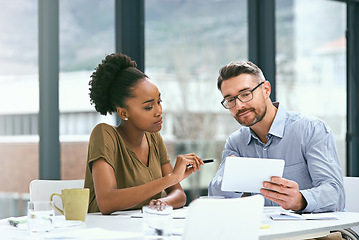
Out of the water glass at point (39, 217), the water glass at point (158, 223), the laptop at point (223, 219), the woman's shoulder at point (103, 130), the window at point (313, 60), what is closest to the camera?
the laptop at point (223, 219)

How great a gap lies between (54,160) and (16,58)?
27.4 inches

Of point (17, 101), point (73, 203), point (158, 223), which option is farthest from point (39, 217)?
point (17, 101)

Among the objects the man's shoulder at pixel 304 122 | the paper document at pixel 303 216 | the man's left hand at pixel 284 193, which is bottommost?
the paper document at pixel 303 216

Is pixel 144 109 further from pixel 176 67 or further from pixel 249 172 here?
pixel 176 67

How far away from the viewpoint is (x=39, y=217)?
1575 millimetres

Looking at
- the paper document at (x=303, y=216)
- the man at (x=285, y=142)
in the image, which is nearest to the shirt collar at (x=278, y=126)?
the man at (x=285, y=142)

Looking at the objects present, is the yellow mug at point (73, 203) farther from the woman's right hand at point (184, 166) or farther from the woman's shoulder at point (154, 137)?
the woman's shoulder at point (154, 137)

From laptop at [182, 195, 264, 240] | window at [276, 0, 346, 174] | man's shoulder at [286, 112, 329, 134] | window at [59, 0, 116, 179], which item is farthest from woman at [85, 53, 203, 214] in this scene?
window at [276, 0, 346, 174]

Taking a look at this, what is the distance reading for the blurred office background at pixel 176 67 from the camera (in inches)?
127

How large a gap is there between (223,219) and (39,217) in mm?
622

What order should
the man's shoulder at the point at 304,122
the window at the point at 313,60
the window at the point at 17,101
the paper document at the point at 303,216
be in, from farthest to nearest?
the window at the point at 313,60 < the window at the point at 17,101 < the man's shoulder at the point at 304,122 < the paper document at the point at 303,216

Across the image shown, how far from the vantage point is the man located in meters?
2.18

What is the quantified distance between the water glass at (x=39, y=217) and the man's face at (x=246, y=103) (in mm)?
1212

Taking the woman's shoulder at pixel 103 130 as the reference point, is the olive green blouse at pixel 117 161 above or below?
below
